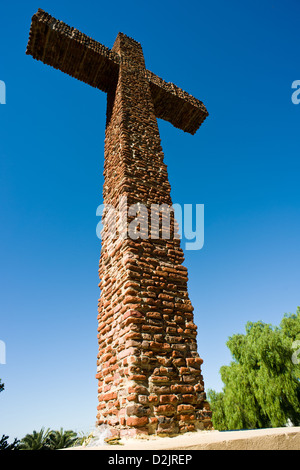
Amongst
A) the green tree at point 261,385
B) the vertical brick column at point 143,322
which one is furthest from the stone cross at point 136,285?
the green tree at point 261,385

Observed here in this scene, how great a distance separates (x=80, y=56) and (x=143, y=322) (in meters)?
5.72

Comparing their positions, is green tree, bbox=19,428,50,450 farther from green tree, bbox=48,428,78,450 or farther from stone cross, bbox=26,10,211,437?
stone cross, bbox=26,10,211,437

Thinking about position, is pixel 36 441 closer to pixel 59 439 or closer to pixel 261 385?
pixel 59 439

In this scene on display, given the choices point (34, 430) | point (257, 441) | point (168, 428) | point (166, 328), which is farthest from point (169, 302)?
point (34, 430)

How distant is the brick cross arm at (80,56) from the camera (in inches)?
214

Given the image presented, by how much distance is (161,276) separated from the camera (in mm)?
3410

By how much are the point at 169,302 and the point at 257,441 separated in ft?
5.09

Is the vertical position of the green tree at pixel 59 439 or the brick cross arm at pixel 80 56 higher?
the brick cross arm at pixel 80 56

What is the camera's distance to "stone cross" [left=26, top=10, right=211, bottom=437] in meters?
2.60

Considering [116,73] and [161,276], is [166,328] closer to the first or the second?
[161,276]

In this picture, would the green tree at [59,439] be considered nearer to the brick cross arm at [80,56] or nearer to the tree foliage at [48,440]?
the tree foliage at [48,440]

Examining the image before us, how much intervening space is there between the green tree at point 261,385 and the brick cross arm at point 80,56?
1267 centimetres

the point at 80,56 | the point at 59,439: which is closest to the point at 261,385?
the point at 80,56

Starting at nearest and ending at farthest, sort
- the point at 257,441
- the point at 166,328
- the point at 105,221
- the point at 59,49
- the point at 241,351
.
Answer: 1. the point at 257,441
2. the point at 166,328
3. the point at 105,221
4. the point at 59,49
5. the point at 241,351
